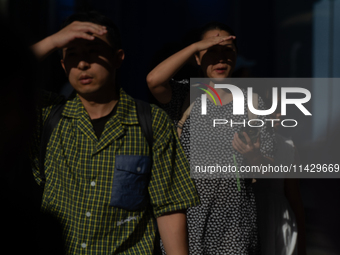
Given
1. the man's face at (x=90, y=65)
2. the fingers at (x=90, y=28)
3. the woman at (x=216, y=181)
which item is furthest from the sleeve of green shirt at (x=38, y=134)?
the woman at (x=216, y=181)

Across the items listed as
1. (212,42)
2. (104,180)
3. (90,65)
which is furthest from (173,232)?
(212,42)

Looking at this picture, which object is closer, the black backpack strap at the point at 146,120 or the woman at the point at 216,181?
the black backpack strap at the point at 146,120

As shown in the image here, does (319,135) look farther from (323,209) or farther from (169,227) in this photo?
(169,227)

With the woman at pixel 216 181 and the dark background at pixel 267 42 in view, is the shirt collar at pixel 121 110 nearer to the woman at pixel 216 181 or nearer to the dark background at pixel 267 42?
the woman at pixel 216 181

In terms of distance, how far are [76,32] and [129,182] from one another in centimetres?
71

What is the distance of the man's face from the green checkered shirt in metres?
0.11

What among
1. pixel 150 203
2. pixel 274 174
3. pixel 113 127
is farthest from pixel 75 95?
pixel 274 174

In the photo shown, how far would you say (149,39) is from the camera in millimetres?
3928

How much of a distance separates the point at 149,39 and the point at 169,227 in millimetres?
2058

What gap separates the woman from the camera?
9.20ft

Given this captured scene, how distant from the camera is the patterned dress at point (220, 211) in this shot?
281cm

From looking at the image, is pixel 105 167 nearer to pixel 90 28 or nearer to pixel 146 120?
pixel 146 120

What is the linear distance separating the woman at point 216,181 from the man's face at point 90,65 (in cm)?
52

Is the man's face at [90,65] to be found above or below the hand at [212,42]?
below
